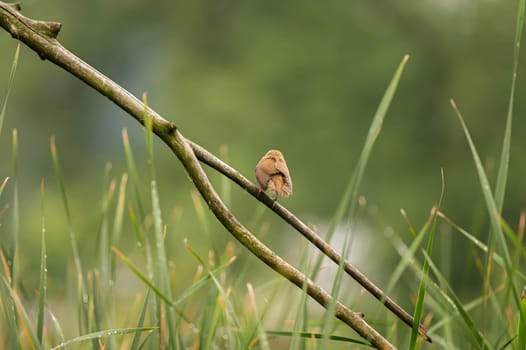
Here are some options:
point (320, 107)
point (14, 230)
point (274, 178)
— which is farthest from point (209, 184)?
point (320, 107)

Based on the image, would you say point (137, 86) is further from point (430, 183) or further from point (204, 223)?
point (204, 223)

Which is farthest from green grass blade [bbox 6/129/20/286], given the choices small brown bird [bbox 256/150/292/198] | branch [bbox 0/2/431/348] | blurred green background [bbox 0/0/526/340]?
blurred green background [bbox 0/0/526/340]

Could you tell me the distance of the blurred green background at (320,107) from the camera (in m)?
13.2

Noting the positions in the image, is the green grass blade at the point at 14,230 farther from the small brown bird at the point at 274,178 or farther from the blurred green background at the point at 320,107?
the blurred green background at the point at 320,107

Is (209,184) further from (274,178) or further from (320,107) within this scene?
(320,107)

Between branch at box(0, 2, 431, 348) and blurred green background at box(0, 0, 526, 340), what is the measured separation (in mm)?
9940

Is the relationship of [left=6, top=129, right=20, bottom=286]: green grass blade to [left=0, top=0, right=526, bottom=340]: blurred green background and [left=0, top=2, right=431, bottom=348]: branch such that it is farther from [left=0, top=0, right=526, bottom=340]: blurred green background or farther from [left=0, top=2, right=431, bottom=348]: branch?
[left=0, top=0, right=526, bottom=340]: blurred green background

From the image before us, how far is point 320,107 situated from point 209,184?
45.2ft

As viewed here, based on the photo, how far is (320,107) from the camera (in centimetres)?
1505

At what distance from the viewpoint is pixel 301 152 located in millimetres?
14195

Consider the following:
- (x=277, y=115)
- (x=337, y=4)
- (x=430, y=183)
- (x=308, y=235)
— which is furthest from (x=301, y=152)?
(x=308, y=235)

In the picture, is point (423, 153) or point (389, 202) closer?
point (389, 202)

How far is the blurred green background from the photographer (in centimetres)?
1318

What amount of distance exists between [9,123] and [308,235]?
1719 cm
